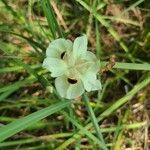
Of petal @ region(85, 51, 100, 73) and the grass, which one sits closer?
petal @ region(85, 51, 100, 73)

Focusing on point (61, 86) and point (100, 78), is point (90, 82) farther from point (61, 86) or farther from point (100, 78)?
point (100, 78)

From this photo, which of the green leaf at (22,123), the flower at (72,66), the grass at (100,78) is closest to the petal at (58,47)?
the flower at (72,66)

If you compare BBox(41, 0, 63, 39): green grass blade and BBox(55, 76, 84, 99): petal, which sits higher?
BBox(41, 0, 63, 39): green grass blade

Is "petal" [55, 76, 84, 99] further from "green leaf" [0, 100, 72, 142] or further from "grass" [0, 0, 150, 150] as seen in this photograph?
"grass" [0, 0, 150, 150]

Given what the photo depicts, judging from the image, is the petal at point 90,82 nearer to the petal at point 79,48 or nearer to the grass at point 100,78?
the petal at point 79,48

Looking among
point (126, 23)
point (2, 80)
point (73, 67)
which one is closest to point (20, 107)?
point (2, 80)

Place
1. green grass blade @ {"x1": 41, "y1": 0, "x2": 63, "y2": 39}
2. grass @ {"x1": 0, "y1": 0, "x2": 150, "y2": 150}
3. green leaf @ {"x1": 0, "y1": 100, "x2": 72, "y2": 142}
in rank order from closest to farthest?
green leaf @ {"x1": 0, "y1": 100, "x2": 72, "y2": 142} → green grass blade @ {"x1": 41, "y1": 0, "x2": 63, "y2": 39} → grass @ {"x1": 0, "y1": 0, "x2": 150, "y2": 150}

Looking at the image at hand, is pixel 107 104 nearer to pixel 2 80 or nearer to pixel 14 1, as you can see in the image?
pixel 2 80

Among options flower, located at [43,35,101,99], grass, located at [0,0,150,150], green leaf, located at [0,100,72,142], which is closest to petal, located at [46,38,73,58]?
flower, located at [43,35,101,99]
